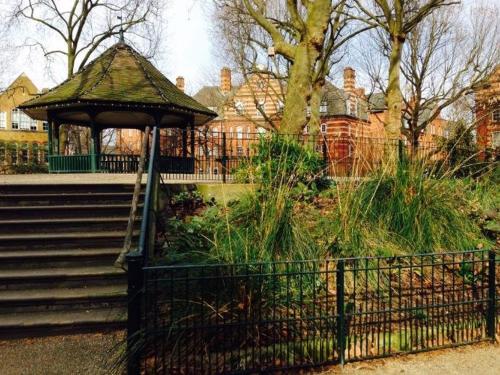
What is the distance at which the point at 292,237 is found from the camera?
15.5 feet

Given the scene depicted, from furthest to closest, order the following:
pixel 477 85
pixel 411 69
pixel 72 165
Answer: pixel 411 69, pixel 477 85, pixel 72 165

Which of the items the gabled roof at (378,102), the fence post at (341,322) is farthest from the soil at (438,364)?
the gabled roof at (378,102)

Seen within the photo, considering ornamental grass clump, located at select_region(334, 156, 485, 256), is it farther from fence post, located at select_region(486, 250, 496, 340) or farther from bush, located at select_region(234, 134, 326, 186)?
bush, located at select_region(234, 134, 326, 186)

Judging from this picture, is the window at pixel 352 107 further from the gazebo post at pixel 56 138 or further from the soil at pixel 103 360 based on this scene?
the soil at pixel 103 360

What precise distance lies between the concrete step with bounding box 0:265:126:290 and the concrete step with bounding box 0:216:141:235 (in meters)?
0.93

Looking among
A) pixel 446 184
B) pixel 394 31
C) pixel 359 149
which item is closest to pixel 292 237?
pixel 359 149

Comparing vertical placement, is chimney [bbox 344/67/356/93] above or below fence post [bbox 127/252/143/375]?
above

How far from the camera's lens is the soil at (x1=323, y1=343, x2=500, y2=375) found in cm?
→ 346

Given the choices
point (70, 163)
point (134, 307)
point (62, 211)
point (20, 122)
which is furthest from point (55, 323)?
point (20, 122)

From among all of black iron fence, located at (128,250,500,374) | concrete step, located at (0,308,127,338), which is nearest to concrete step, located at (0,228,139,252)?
concrete step, located at (0,308,127,338)

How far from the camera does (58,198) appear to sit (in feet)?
20.7

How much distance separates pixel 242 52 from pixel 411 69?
11646 mm

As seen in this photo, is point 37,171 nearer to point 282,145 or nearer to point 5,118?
point 282,145

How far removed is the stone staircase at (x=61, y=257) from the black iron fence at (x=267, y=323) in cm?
89
